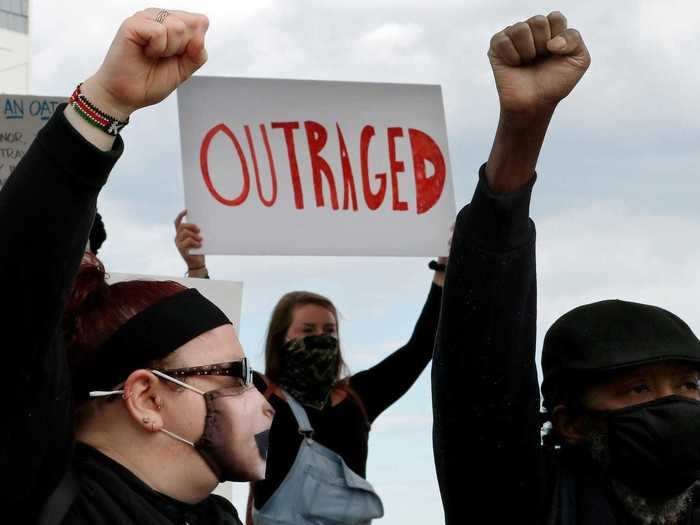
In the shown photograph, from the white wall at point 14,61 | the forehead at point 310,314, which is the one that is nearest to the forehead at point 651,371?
the forehead at point 310,314

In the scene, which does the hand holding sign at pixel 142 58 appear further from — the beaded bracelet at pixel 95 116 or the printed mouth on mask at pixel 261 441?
the printed mouth on mask at pixel 261 441

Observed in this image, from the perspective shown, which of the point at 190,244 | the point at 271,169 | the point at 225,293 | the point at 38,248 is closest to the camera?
the point at 38,248

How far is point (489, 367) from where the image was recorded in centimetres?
226

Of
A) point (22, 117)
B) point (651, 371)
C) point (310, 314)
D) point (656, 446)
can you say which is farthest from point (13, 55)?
point (656, 446)

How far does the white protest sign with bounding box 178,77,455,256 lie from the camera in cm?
488

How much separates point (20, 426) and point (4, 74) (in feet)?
117

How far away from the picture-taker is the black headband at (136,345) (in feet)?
7.73

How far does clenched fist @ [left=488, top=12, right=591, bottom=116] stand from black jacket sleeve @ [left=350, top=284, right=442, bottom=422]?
291cm

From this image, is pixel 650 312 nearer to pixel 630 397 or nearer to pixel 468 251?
pixel 630 397

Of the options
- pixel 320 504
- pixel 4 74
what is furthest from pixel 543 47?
pixel 4 74

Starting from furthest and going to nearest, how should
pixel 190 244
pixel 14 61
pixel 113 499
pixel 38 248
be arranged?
1. pixel 14 61
2. pixel 190 244
3. pixel 113 499
4. pixel 38 248

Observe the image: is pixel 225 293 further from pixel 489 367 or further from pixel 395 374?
pixel 489 367

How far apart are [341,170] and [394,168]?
0.76 ft

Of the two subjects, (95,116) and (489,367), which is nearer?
(95,116)
